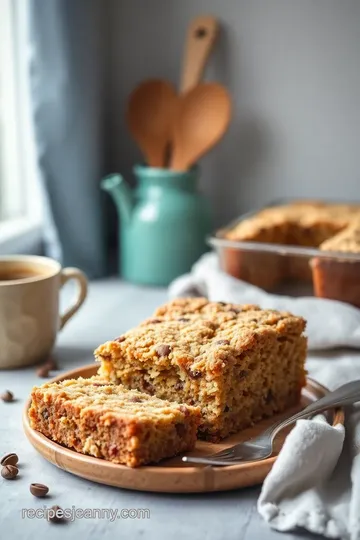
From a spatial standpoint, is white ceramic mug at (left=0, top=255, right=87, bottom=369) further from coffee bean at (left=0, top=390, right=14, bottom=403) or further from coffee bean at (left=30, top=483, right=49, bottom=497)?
coffee bean at (left=30, top=483, right=49, bottom=497)

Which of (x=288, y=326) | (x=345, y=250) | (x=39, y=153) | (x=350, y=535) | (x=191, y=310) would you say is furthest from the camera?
(x=39, y=153)

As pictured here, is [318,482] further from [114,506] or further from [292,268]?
[292,268]

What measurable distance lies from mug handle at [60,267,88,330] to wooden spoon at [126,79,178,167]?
0.71 metres

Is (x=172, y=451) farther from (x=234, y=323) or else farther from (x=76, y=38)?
(x=76, y=38)

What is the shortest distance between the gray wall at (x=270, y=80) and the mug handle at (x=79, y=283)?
33.7 inches

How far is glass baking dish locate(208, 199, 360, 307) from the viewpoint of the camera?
1647mm

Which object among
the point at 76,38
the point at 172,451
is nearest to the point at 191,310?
the point at 172,451

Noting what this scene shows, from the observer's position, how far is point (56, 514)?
91 cm

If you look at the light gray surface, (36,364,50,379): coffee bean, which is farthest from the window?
the light gray surface

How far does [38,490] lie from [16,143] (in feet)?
4.39

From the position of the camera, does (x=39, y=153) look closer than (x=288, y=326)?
No

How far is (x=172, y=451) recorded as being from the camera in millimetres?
A: 1010

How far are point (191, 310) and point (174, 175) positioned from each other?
803 millimetres

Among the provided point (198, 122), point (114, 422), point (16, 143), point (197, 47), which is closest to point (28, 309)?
point (114, 422)
